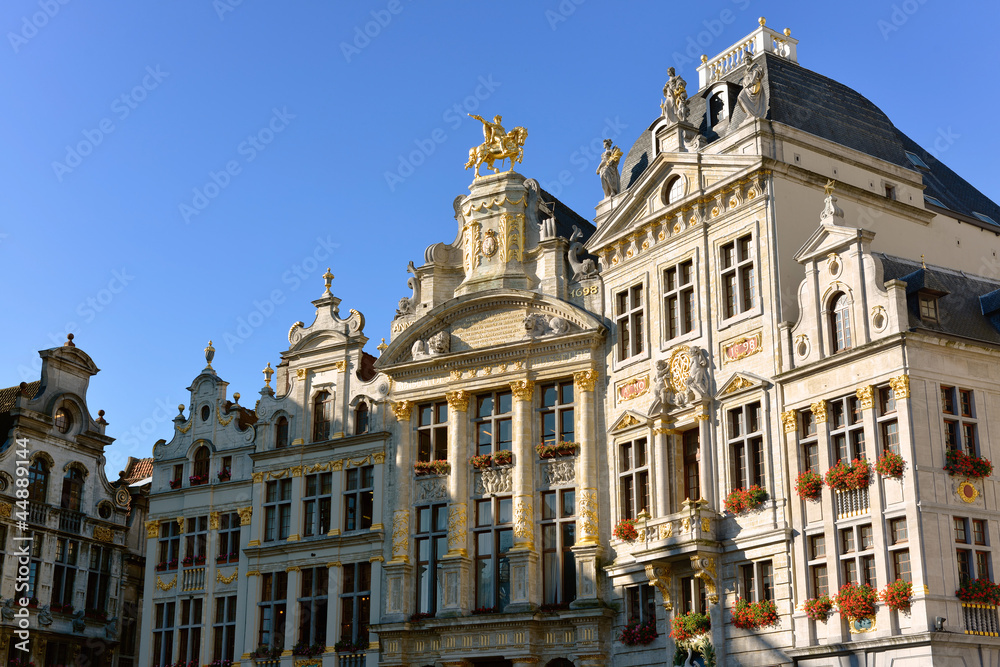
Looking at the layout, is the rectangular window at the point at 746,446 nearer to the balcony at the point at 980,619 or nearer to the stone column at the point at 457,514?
the balcony at the point at 980,619

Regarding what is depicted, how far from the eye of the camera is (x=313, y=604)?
37.2 m

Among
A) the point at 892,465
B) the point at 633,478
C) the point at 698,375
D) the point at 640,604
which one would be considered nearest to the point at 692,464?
the point at 633,478

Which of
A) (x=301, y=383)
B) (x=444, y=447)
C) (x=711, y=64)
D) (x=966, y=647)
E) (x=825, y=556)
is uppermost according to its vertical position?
(x=711, y=64)

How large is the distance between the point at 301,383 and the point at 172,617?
846 cm

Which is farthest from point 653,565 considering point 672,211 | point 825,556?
point 672,211

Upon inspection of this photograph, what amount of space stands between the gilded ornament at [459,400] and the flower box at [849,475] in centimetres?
1203

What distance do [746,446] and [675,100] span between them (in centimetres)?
1007

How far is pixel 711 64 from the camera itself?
37531 millimetres

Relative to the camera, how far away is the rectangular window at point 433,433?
36.6m

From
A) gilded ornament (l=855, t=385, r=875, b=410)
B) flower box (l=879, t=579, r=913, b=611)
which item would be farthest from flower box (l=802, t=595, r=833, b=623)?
gilded ornament (l=855, t=385, r=875, b=410)

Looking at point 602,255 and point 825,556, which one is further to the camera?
point 602,255

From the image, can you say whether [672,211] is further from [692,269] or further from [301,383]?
[301,383]

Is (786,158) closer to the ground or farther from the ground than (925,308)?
farther from the ground

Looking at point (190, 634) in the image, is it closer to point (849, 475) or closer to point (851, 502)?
point (851, 502)
